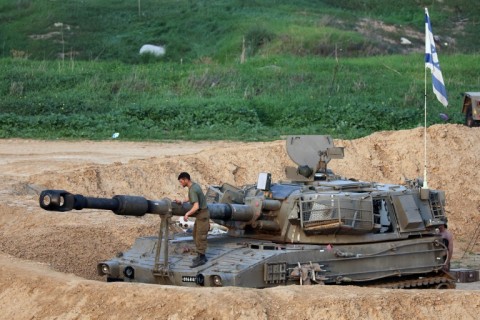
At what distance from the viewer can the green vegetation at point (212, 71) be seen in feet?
108

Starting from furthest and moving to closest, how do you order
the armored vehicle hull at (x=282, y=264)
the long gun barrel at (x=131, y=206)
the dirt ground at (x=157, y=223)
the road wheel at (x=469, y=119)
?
1. the road wheel at (x=469, y=119)
2. the armored vehicle hull at (x=282, y=264)
3. the long gun barrel at (x=131, y=206)
4. the dirt ground at (x=157, y=223)

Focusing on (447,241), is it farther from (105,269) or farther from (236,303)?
(236,303)

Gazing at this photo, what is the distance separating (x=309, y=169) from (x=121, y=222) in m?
5.25

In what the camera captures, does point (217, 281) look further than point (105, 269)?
No

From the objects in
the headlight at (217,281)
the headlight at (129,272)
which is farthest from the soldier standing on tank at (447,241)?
the headlight at (129,272)

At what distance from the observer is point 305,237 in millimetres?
16766

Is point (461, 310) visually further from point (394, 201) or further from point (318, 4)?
point (318, 4)

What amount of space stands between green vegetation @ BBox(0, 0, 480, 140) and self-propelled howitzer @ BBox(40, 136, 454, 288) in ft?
44.8

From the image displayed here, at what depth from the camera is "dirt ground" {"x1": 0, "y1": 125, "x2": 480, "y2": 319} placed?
13.7 m

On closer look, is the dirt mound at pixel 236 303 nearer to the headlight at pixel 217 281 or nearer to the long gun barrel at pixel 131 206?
the long gun barrel at pixel 131 206

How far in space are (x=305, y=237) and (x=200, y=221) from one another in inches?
62.8

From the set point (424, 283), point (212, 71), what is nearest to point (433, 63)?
point (424, 283)

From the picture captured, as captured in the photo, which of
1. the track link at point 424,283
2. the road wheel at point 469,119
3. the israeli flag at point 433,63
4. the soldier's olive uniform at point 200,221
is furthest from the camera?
the road wheel at point 469,119

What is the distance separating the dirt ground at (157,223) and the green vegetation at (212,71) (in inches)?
92.0
